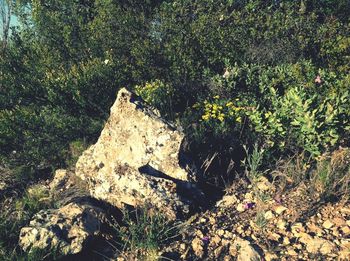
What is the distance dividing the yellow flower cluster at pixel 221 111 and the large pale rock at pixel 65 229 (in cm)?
227

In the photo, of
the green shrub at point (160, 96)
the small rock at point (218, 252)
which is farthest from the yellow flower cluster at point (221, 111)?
the small rock at point (218, 252)

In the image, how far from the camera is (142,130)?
14.4 ft

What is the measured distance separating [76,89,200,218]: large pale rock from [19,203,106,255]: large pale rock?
16.6 inches

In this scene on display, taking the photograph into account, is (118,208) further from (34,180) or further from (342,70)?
(342,70)

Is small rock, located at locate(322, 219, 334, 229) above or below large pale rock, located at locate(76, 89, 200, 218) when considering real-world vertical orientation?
below

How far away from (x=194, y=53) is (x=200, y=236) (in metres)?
4.41

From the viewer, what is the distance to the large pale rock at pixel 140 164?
162 inches

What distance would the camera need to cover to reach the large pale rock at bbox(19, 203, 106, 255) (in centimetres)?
366

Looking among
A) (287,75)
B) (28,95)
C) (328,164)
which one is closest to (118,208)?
(328,164)

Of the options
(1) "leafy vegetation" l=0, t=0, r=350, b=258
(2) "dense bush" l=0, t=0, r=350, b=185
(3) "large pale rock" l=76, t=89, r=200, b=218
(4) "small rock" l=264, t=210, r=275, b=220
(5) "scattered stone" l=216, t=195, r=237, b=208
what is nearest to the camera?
(4) "small rock" l=264, t=210, r=275, b=220

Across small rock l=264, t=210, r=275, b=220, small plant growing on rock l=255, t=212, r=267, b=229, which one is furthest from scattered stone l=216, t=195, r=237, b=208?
small plant growing on rock l=255, t=212, r=267, b=229

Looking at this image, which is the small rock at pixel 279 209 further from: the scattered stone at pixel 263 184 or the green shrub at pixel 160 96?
the green shrub at pixel 160 96

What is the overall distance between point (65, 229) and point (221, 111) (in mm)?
3045

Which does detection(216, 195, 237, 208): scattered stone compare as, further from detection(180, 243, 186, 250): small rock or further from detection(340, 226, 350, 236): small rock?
detection(340, 226, 350, 236): small rock
